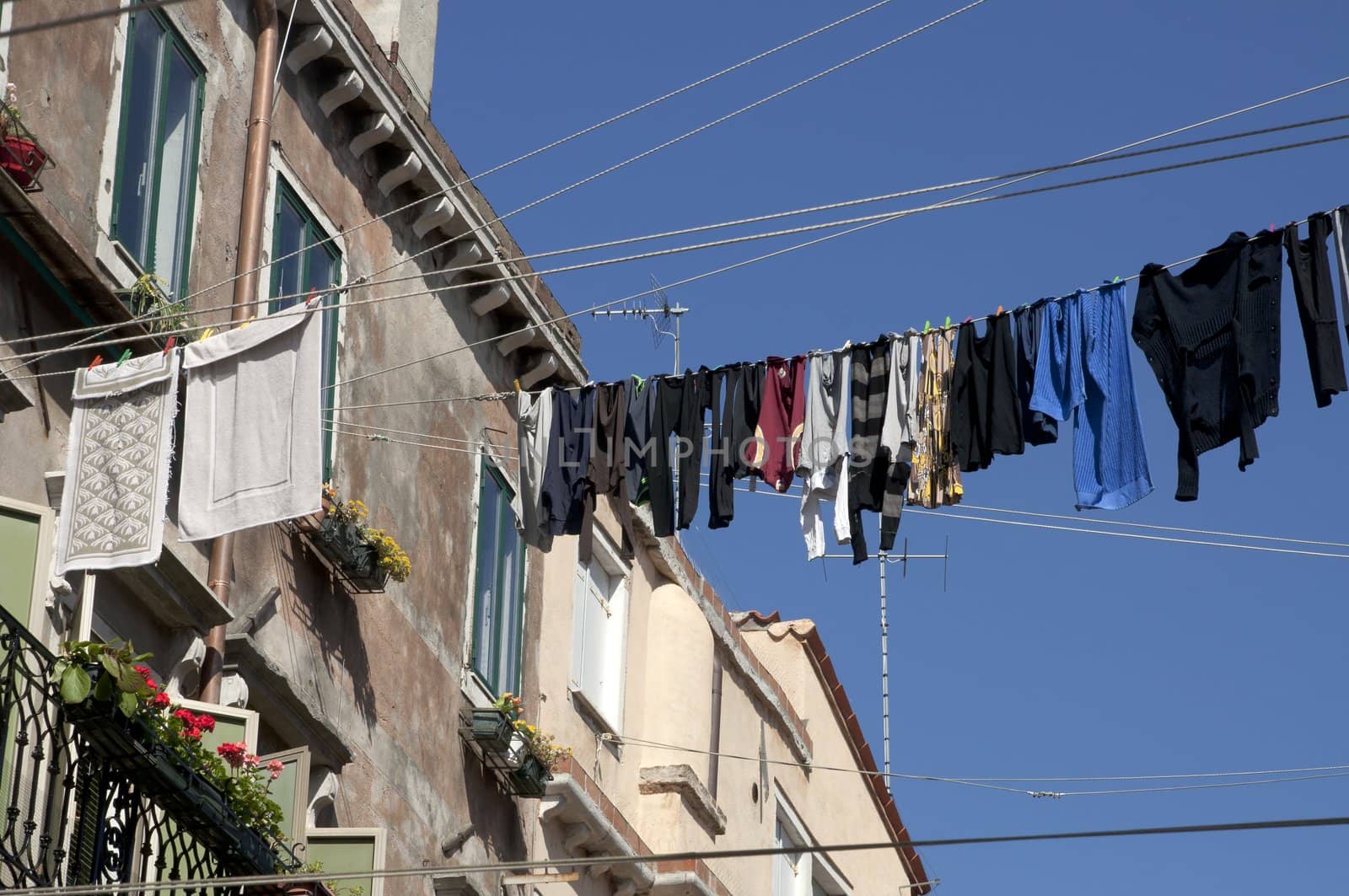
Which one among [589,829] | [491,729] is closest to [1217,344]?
[491,729]

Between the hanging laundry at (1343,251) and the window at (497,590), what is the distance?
24.4ft

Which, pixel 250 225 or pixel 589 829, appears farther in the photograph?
pixel 589 829

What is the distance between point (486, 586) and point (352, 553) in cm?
289

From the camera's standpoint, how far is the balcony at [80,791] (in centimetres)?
1005

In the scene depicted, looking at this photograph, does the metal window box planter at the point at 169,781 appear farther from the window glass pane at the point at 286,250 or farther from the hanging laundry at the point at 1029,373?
the hanging laundry at the point at 1029,373

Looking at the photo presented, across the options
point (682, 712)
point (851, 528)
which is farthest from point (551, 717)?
point (851, 528)

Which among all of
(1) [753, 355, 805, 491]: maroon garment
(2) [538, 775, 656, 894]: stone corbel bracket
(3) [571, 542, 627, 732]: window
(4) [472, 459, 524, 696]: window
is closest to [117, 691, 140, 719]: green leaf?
(1) [753, 355, 805, 491]: maroon garment

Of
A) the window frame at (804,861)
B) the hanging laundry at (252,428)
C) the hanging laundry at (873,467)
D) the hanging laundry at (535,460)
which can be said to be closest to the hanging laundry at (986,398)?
the hanging laundry at (873,467)

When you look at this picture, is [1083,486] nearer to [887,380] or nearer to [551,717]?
[887,380]

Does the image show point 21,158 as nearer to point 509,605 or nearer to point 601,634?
point 509,605

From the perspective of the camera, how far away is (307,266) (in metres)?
15.0

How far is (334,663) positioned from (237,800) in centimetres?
302

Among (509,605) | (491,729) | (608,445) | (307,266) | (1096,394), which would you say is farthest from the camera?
(509,605)

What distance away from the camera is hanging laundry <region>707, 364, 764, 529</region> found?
43.8 ft
